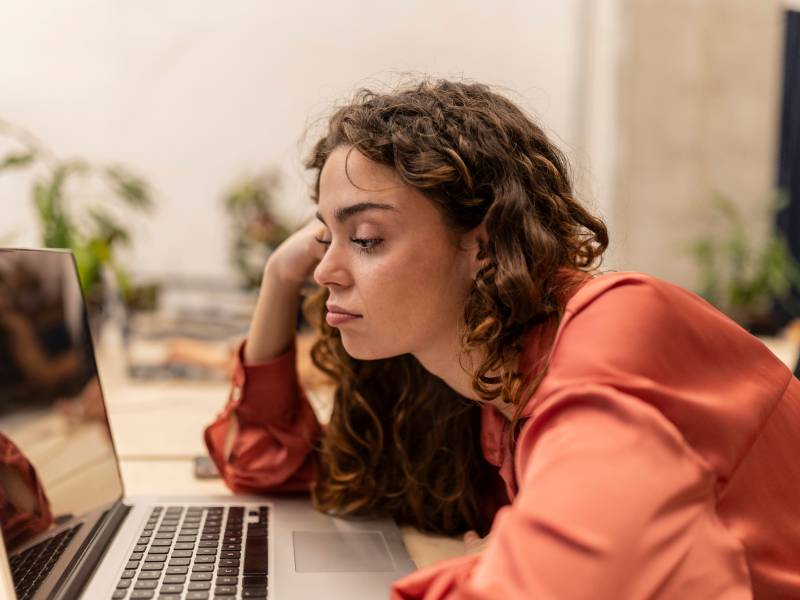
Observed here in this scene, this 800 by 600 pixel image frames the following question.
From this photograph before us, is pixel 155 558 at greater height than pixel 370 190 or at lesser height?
lesser

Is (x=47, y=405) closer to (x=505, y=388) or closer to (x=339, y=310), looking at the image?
(x=339, y=310)

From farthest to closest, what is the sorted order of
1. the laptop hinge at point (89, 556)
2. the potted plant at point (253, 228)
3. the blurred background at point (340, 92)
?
the blurred background at point (340, 92), the potted plant at point (253, 228), the laptop hinge at point (89, 556)

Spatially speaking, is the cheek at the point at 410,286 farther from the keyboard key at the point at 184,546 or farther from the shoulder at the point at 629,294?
the keyboard key at the point at 184,546

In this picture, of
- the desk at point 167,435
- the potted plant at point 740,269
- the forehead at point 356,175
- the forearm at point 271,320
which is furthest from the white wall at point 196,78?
the forehead at point 356,175

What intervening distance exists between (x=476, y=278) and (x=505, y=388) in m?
0.12

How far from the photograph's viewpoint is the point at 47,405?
799 millimetres

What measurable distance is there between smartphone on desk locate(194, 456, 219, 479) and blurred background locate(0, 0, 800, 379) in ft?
3.87

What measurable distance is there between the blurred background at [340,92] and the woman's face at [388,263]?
1.53 m

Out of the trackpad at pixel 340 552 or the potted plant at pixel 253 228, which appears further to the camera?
the potted plant at pixel 253 228

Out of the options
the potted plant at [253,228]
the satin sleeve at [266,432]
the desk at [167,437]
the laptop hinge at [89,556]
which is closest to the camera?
the laptop hinge at [89,556]

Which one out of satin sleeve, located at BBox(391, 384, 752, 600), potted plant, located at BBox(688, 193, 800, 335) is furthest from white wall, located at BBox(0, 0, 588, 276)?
satin sleeve, located at BBox(391, 384, 752, 600)

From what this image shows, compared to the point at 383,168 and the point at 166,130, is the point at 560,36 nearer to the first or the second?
the point at 166,130

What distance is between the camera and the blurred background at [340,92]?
2.49 meters

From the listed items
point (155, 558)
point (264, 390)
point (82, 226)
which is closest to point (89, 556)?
point (155, 558)
